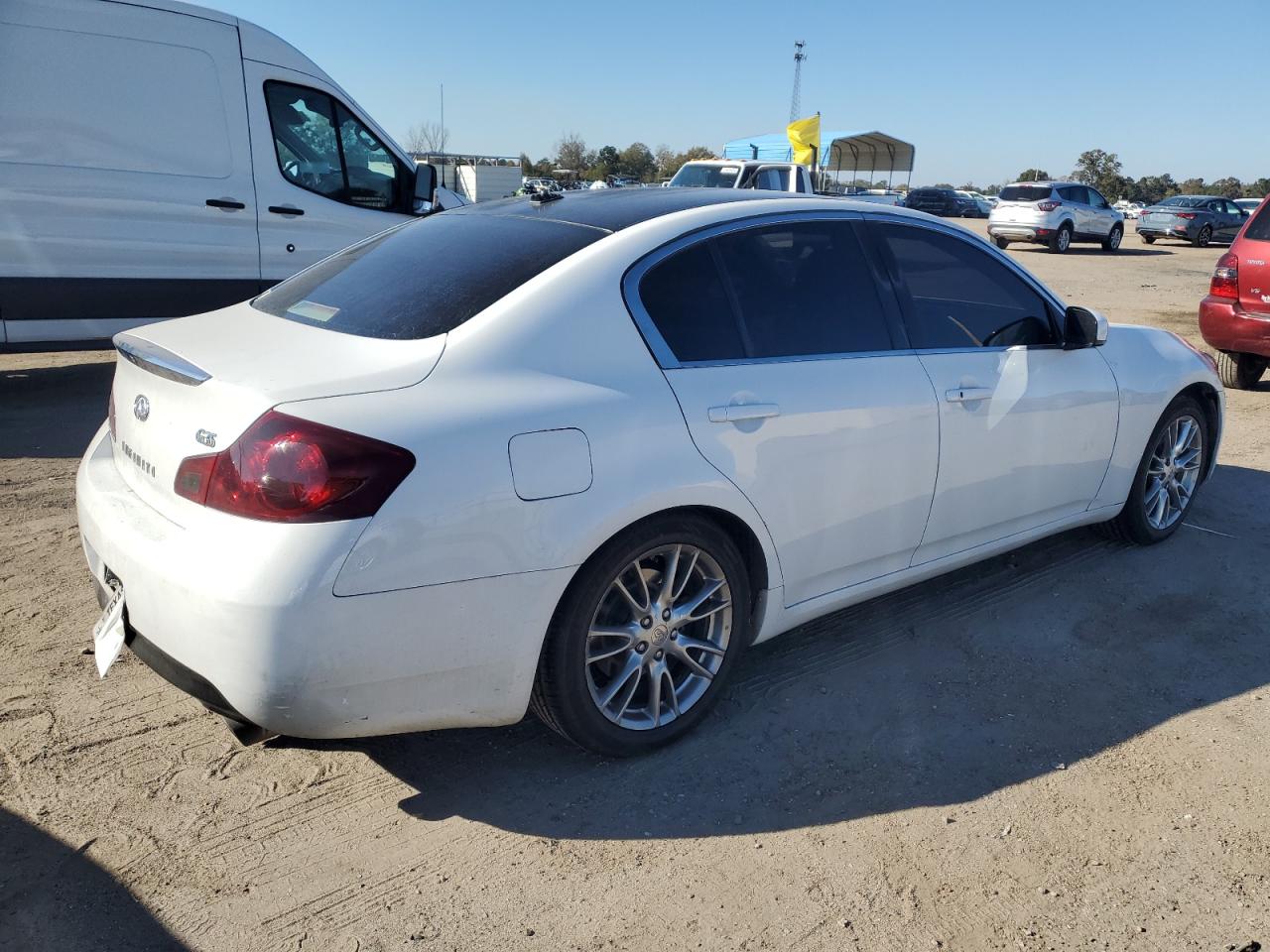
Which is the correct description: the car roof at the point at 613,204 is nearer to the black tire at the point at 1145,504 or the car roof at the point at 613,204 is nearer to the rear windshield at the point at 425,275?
the rear windshield at the point at 425,275

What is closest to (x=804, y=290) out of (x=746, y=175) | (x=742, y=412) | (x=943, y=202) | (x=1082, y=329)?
(x=742, y=412)

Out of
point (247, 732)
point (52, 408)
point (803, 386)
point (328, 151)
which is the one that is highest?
point (328, 151)

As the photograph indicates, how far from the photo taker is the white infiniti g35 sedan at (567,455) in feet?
7.82

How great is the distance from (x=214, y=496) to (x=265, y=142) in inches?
213

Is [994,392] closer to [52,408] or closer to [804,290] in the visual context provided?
[804,290]

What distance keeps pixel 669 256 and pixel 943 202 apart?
45.4 meters

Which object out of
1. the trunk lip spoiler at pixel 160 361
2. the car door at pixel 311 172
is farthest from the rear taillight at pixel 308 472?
the car door at pixel 311 172

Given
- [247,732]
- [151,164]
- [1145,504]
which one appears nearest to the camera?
[247,732]

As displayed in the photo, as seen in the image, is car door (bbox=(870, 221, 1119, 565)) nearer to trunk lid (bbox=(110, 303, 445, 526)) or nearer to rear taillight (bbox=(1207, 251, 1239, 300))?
trunk lid (bbox=(110, 303, 445, 526))

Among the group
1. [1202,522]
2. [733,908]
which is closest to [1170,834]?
[733,908]

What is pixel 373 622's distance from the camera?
93.9 inches

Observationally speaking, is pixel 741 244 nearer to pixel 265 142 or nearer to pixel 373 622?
pixel 373 622

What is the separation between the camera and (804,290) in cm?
335

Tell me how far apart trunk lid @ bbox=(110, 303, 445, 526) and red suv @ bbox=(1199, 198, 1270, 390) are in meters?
7.04
